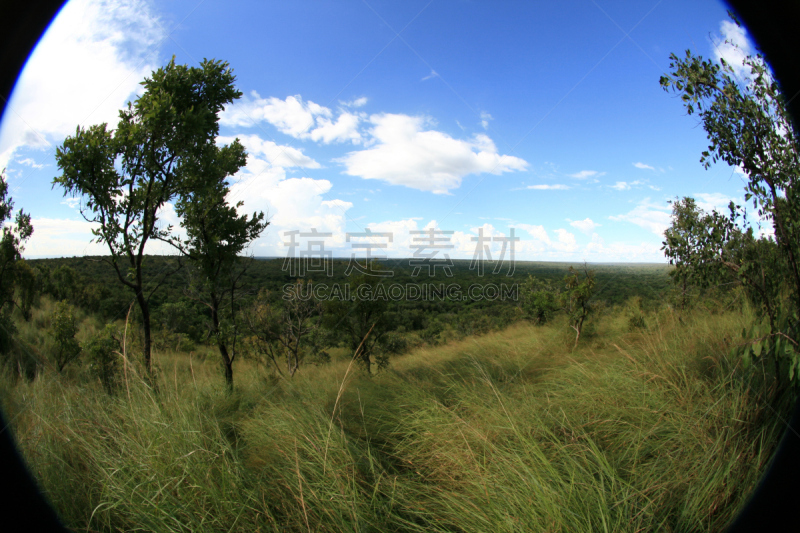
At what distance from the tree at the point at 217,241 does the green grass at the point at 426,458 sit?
2.36 metres

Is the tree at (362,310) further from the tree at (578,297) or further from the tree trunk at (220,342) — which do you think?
the tree at (578,297)

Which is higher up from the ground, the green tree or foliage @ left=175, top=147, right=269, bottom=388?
foliage @ left=175, top=147, right=269, bottom=388

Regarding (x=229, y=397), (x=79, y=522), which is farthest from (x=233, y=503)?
(x=229, y=397)

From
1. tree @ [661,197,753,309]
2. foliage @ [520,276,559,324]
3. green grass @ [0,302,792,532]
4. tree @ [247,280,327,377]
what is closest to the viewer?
green grass @ [0,302,792,532]

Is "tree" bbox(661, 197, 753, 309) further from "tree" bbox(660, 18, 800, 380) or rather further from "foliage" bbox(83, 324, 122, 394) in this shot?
"foliage" bbox(83, 324, 122, 394)

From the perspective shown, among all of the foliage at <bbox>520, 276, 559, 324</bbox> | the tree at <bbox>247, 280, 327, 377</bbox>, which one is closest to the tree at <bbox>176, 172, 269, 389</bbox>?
the tree at <bbox>247, 280, 327, 377</bbox>

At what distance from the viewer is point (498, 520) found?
1901mm

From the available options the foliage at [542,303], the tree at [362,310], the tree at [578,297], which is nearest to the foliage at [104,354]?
the tree at [362,310]

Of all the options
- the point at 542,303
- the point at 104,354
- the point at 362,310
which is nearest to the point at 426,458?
the point at 104,354

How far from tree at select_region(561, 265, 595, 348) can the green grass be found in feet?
16.7

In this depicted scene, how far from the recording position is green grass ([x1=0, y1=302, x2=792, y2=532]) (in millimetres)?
1959

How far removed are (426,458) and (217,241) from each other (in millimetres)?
5150

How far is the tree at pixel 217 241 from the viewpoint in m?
5.61

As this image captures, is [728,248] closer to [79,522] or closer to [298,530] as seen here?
[298,530]
